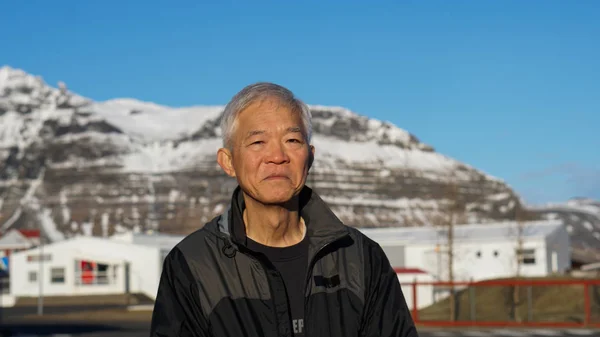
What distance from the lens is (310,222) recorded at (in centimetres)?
332

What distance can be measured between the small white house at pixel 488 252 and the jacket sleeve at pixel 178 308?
Result: 67.3 meters

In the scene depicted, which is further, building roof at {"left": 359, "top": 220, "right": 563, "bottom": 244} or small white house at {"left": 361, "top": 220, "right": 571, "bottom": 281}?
building roof at {"left": 359, "top": 220, "right": 563, "bottom": 244}

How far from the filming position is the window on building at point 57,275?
7869cm

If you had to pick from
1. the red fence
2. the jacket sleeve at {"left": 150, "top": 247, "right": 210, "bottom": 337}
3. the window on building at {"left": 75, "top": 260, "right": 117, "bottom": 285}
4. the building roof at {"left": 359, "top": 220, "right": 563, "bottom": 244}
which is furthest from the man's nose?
the window on building at {"left": 75, "top": 260, "right": 117, "bottom": 285}

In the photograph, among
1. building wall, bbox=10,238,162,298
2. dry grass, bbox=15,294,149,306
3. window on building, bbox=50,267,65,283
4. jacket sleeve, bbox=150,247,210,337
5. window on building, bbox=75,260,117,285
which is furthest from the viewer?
window on building, bbox=50,267,65,283

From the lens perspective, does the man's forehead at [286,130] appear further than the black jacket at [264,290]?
Yes

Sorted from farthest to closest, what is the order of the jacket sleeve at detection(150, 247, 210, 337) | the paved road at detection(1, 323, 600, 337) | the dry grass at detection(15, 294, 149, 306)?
the dry grass at detection(15, 294, 149, 306)
the paved road at detection(1, 323, 600, 337)
the jacket sleeve at detection(150, 247, 210, 337)

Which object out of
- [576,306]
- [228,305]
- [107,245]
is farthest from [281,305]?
[107,245]

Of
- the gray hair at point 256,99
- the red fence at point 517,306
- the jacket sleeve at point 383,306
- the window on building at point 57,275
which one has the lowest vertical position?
the red fence at point 517,306

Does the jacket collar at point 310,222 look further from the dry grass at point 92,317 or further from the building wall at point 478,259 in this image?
the building wall at point 478,259

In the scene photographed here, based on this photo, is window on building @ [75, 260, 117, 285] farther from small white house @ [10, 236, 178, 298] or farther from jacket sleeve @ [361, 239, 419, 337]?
jacket sleeve @ [361, 239, 419, 337]

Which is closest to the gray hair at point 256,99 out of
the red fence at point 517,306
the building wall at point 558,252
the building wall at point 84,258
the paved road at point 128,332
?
the paved road at point 128,332

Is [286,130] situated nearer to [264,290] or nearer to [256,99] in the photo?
[256,99]

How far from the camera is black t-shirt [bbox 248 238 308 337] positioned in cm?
312
